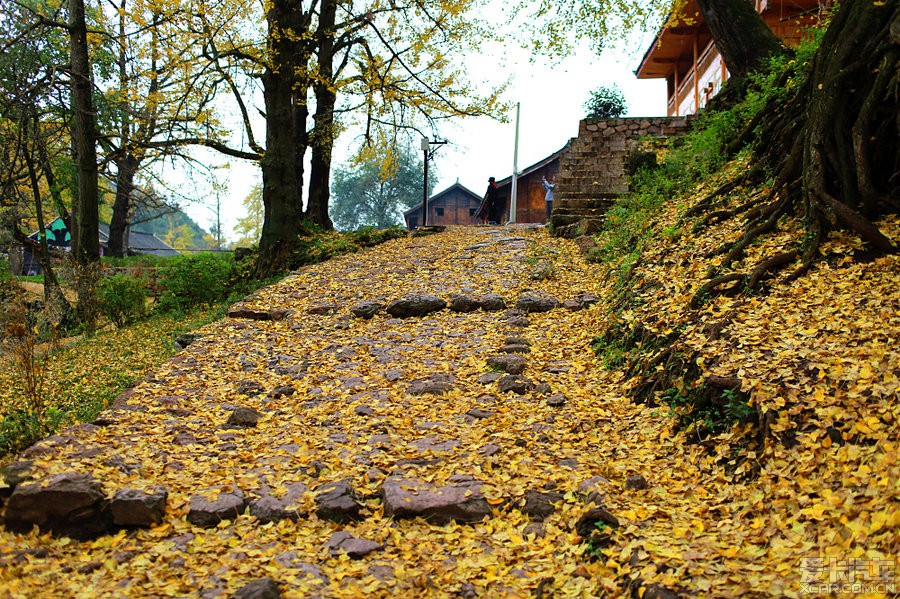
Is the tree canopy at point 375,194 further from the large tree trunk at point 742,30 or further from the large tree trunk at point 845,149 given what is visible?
the large tree trunk at point 845,149

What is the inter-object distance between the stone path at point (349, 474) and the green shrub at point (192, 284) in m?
3.87

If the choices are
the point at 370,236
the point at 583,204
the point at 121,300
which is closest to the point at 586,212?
the point at 583,204

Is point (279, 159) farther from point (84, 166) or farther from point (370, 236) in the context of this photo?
point (84, 166)

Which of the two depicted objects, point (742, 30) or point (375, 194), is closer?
point (742, 30)

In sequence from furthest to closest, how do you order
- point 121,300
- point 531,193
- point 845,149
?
point 531,193 < point 121,300 < point 845,149

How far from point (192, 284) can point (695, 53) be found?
54.6ft

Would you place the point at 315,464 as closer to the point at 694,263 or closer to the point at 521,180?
the point at 694,263

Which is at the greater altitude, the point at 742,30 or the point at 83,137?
the point at 742,30

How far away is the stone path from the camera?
3311 mm

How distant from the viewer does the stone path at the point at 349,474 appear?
130 inches

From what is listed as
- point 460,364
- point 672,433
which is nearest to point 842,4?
point 672,433

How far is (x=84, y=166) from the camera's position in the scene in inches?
461

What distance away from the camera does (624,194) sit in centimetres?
1244

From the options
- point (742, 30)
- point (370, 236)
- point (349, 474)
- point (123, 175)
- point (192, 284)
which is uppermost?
point (742, 30)
